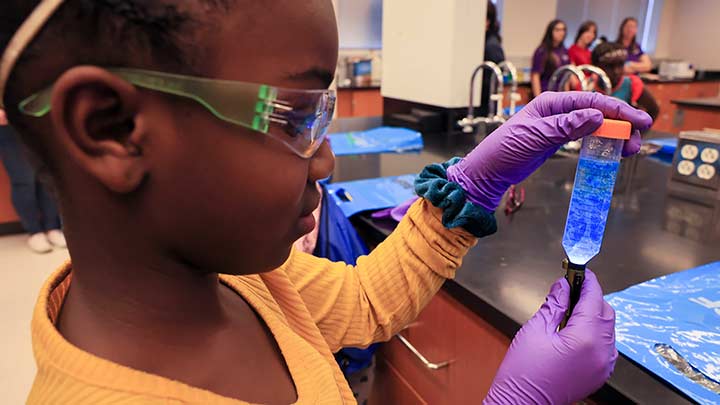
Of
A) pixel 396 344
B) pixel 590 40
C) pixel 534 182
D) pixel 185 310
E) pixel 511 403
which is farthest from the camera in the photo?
pixel 590 40

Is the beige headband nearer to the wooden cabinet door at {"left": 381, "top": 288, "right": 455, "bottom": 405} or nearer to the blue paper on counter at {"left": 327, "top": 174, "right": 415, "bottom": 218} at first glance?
the wooden cabinet door at {"left": 381, "top": 288, "right": 455, "bottom": 405}

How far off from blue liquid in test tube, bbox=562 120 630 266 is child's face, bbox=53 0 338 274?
44 cm

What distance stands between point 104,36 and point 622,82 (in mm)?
2684

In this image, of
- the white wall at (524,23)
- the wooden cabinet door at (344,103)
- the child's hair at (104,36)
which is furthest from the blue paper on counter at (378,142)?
the white wall at (524,23)

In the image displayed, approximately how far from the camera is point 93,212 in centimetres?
45

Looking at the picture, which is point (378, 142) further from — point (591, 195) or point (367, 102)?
point (367, 102)

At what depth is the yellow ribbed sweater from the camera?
458 millimetres

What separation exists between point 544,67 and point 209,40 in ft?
16.5

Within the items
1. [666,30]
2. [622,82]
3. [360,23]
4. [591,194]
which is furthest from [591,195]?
[666,30]

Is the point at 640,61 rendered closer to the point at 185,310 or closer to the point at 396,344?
the point at 396,344

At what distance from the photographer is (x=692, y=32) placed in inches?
284

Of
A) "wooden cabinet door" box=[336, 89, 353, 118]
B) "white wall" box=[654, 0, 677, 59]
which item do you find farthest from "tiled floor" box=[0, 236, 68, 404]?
"white wall" box=[654, 0, 677, 59]

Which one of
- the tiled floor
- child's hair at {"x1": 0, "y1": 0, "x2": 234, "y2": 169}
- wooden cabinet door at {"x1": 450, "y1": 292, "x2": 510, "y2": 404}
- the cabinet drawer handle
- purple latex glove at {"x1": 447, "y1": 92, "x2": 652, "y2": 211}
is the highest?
child's hair at {"x1": 0, "y1": 0, "x2": 234, "y2": 169}

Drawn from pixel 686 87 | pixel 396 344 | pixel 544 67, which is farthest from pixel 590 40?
pixel 396 344
